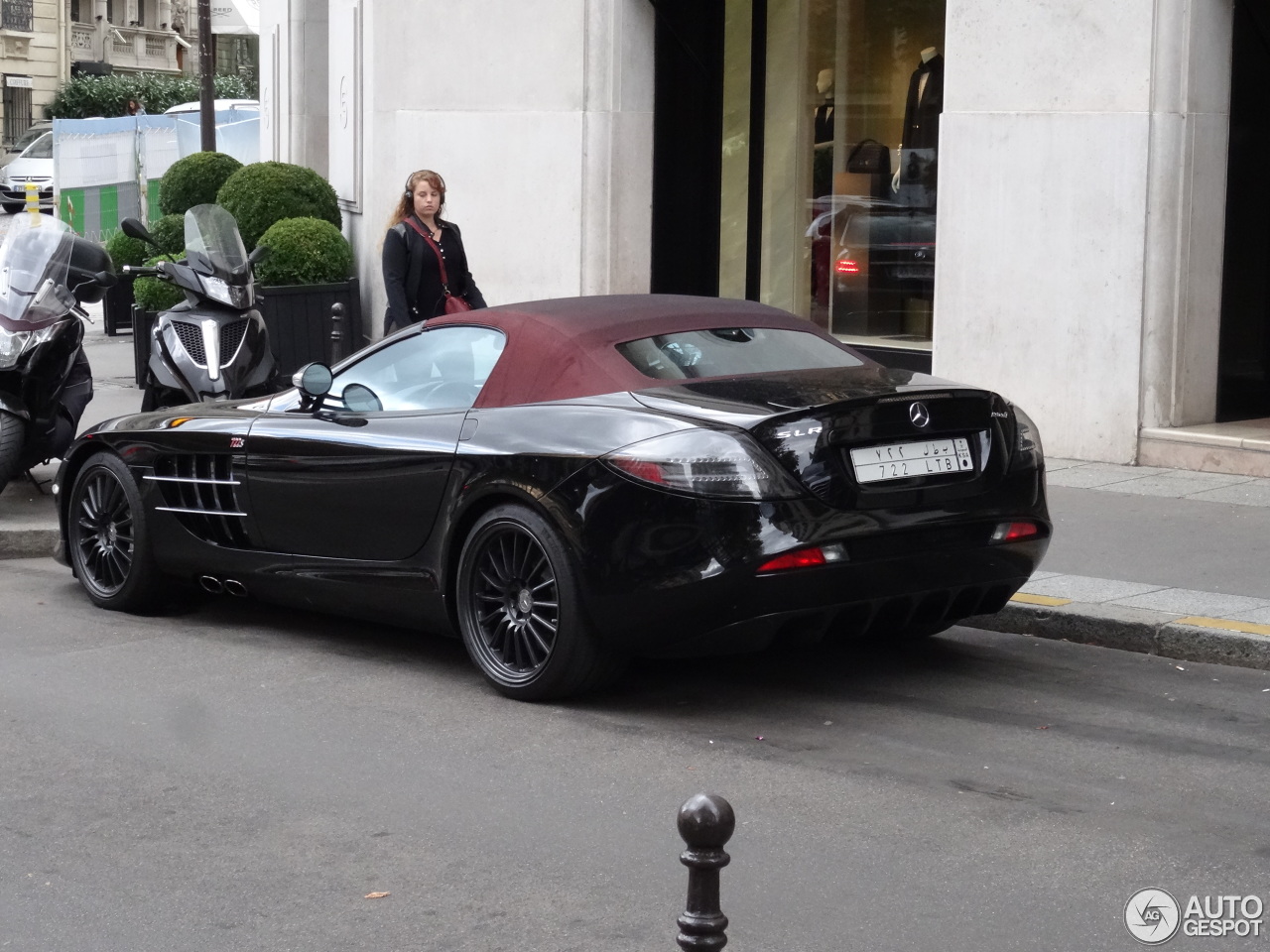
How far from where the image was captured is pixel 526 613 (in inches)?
248

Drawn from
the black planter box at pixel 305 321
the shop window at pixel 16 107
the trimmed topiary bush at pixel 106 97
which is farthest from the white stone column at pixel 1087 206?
the shop window at pixel 16 107

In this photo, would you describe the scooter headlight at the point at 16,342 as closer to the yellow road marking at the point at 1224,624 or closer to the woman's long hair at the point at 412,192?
the woman's long hair at the point at 412,192

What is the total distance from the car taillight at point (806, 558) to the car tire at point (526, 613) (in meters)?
0.67

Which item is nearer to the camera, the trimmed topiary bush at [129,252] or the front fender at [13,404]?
the front fender at [13,404]

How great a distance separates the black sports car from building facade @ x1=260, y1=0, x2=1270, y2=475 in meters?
4.96

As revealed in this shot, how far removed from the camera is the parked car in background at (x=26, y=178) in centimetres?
4475

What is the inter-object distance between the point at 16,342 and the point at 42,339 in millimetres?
143

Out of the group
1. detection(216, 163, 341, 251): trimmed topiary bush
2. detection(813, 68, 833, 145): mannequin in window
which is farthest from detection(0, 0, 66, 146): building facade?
detection(813, 68, 833, 145): mannequin in window

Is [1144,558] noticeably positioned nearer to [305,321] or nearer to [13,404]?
[13,404]

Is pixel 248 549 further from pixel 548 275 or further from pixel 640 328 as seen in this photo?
pixel 548 275

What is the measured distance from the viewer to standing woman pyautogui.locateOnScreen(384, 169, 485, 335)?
35.1ft

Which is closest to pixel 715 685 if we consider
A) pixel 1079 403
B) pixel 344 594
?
pixel 344 594

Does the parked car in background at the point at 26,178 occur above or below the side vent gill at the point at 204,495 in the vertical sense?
above

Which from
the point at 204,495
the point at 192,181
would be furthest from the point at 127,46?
the point at 204,495
